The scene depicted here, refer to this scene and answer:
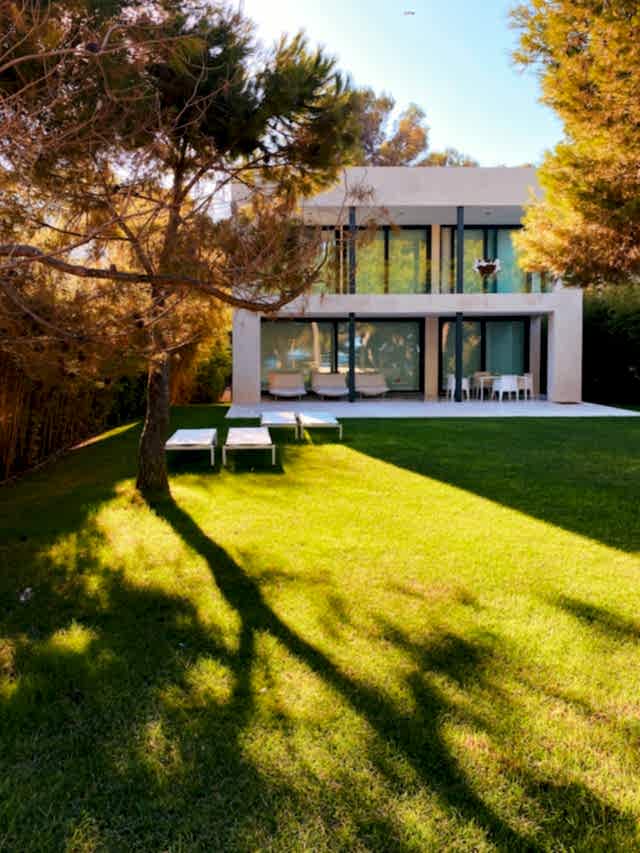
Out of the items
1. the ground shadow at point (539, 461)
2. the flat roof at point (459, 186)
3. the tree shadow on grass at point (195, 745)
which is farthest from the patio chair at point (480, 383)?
the tree shadow on grass at point (195, 745)

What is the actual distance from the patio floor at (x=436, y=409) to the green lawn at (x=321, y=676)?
27.6ft

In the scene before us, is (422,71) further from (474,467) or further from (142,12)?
(142,12)

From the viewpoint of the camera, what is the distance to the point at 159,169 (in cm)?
504

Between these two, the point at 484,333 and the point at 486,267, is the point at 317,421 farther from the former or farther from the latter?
the point at 484,333

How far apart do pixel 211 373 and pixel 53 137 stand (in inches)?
614

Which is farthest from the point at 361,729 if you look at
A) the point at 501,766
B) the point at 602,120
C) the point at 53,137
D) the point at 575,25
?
the point at 575,25

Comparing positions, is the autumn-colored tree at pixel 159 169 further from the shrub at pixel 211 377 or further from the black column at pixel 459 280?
the shrub at pixel 211 377

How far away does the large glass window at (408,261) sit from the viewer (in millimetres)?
18281

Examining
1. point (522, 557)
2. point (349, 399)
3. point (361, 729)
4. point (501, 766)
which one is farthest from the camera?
point (349, 399)

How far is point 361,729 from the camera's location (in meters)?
2.64

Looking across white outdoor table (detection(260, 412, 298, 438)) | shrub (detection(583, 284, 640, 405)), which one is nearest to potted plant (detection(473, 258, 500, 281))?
shrub (detection(583, 284, 640, 405))

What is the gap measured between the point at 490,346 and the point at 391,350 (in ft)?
10.5

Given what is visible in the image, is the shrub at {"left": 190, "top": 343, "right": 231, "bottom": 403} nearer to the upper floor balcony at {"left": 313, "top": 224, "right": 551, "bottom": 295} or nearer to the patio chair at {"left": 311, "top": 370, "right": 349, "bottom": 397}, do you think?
the patio chair at {"left": 311, "top": 370, "right": 349, "bottom": 397}

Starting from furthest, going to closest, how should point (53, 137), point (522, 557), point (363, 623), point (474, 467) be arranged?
1. point (474, 467)
2. point (522, 557)
3. point (363, 623)
4. point (53, 137)
